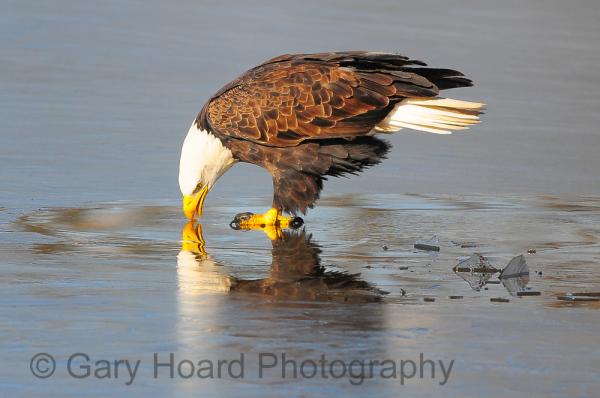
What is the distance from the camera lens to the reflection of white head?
7375 millimetres

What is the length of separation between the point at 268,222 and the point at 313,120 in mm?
770

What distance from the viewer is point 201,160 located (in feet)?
31.7

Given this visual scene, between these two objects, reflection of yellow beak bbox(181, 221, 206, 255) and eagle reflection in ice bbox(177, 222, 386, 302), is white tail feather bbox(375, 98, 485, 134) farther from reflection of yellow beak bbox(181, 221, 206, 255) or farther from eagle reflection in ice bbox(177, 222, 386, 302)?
reflection of yellow beak bbox(181, 221, 206, 255)

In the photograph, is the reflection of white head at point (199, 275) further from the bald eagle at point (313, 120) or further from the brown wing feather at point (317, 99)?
the brown wing feather at point (317, 99)

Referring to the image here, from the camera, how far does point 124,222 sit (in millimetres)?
9164

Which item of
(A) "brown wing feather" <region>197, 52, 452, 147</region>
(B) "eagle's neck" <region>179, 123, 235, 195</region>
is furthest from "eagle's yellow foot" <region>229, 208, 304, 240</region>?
(A) "brown wing feather" <region>197, 52, 452, 147</region>

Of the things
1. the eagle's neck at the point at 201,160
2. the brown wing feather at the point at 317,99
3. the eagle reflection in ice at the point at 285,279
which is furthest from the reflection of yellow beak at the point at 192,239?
the brown wing feather at the point at 317,99

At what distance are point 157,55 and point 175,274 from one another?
816 cm

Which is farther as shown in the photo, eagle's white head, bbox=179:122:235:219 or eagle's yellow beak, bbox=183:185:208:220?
eagle's white head, bbox=179:122:235:219

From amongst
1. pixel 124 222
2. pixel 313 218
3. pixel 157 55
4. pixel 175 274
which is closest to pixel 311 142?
pixel 313 218

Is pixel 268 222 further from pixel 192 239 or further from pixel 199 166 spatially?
pixel 192 239

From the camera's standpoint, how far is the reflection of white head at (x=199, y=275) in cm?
738

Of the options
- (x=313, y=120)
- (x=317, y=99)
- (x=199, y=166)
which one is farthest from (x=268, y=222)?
(x=317, y=99)

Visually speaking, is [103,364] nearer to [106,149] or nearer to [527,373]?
[527,373]
